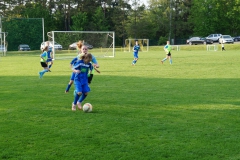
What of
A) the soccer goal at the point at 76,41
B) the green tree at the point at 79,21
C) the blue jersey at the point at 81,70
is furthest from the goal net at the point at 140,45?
the blue jersey at the point at 81,70

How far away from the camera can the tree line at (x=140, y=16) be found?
67938 millimetres

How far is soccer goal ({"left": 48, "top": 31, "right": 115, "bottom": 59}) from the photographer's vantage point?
31609mm

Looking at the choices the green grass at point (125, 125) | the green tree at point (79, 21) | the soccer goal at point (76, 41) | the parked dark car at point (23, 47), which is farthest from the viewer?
the green tree at point (79, 21)

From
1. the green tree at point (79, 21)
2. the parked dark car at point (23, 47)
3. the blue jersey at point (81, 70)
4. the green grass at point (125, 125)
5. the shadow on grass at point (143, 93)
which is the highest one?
the green tree at point (79, 21)

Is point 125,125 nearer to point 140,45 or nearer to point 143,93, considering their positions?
point 143,93

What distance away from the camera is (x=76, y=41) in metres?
33.2

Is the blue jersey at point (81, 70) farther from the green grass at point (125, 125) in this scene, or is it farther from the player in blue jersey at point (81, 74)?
the green grass at point (125, 125)

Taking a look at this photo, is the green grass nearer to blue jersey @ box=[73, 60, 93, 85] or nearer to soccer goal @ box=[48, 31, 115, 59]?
blue jersey @ box=[73, 60, 93, 85]

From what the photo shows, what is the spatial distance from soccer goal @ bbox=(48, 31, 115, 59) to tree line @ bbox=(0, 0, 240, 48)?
105 ft

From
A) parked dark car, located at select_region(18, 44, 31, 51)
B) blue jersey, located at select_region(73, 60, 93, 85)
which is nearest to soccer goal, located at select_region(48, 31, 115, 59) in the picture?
parked dark car, located at select_region(18, 44, 31, 51)

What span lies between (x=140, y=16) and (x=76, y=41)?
3934cm

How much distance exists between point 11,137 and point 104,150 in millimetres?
1852

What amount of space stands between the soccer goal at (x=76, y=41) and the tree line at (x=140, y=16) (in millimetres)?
31980

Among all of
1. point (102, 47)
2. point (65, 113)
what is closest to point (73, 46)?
point (102, 47)
